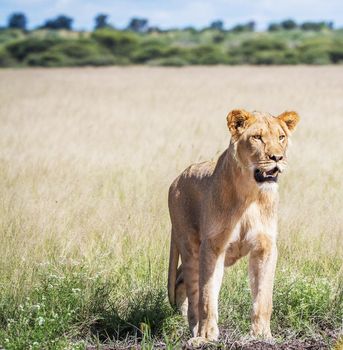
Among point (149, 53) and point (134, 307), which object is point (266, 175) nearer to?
point (134, 307)

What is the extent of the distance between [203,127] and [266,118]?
10374 millimetres

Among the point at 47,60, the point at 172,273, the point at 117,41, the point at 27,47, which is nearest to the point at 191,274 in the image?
the point at 172,273

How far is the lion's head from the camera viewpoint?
4.45 m

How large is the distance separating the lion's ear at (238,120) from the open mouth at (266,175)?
10.2 inches

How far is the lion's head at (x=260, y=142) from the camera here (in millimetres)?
4449

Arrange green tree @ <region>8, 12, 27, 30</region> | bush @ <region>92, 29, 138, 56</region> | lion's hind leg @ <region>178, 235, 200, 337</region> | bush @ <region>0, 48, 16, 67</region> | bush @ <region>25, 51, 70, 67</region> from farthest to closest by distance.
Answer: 1. green tree @ <region>8, 12, 27, 30</region>
2. bush @ <region>92, 29, 138, 56</region>
3. bush @ <region>0, 48, 16, 67</region>
4. bush @ <region>25, 51, 70, 67</region>
5. lion's hind leg @ <region>178, 235, 200, 337</region>

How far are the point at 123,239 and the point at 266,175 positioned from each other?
8.78ft

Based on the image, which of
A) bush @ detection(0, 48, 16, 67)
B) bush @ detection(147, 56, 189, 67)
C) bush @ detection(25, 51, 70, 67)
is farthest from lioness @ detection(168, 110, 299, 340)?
bush @ detection(0, 48, 16, 67)

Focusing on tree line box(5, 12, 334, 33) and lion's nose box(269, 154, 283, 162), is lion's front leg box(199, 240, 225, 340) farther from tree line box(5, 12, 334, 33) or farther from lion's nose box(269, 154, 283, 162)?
tree line box(5, 12, 334, 33)

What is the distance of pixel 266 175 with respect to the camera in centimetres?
450

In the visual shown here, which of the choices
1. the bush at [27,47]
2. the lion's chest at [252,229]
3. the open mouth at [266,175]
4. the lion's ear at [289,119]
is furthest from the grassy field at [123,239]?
the bush at [27,47]

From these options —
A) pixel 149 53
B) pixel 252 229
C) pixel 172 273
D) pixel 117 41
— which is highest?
pixel 252 229

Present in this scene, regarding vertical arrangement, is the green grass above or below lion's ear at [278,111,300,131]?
below

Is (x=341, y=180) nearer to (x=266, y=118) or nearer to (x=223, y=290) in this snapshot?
(x=223, y=290)
